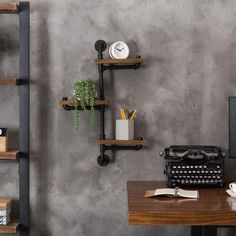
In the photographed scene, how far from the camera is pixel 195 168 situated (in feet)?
9.67

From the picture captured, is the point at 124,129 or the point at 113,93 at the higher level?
the point at 113,93

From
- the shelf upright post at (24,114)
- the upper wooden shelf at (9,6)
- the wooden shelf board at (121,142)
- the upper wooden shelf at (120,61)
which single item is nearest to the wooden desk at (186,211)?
the wooden shelf board at (121,142)

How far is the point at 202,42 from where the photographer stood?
3.28m

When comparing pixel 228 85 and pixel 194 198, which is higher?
pixel 228 85

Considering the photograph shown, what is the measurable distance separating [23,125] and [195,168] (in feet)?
3.94

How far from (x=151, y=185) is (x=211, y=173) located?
0.43 meters

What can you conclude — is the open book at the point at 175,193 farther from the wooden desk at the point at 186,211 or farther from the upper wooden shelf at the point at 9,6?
the upper wooden shelf at the point at 9,6

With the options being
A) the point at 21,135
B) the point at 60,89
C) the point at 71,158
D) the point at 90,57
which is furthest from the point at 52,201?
the point at 90,57

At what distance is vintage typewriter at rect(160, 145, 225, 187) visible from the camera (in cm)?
294

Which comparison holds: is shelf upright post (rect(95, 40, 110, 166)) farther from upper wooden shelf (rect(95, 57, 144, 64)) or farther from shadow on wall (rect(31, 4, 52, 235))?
shadow on wall (rect(31, 4, 52, 235))

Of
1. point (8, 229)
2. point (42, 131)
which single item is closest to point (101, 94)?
point (42, 131)

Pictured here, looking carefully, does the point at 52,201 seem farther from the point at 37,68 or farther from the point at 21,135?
the point at 37,68

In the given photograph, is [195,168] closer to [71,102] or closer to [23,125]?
[71,102]

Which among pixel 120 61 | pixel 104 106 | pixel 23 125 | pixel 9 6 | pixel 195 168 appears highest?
pixel 9 6
